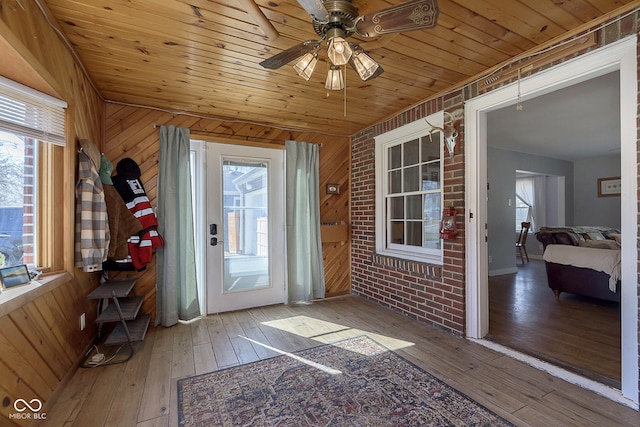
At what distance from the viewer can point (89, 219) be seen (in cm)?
219

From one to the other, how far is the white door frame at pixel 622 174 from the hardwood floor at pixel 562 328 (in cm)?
27

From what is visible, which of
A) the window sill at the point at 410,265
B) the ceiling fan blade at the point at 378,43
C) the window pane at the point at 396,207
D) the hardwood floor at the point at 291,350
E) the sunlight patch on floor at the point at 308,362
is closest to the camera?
the hardwood floor at the point at 291,350

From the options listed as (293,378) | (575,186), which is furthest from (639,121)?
(575,186)

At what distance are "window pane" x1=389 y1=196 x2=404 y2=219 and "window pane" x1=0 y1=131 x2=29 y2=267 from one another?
3.32m

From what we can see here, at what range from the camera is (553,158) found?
6.58 meters

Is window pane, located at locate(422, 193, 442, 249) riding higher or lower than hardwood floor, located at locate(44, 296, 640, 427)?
higher

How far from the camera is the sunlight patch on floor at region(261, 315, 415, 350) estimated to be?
8.55ft

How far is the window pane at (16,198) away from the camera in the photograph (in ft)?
5.49

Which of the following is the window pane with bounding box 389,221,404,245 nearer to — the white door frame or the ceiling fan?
the white door frame

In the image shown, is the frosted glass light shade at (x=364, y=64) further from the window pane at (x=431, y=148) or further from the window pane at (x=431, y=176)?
the window pane at (x=431, y=176)

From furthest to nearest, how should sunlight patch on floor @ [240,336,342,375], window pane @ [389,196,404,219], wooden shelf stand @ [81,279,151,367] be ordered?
window pane @ [389,196,404,219] < wooden shelf stand @ [81,279,151,367] < sunlight patch on floor @ [240,336,342,375]

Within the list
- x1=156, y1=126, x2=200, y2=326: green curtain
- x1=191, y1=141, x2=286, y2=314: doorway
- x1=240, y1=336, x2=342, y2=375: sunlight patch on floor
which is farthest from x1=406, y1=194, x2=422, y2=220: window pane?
x1=156, y1=126, x2=200, y2=326: green curtain

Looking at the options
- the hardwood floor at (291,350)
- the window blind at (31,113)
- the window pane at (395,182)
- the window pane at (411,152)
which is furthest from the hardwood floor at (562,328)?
the window blind at (31,113)

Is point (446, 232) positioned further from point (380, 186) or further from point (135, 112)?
point (135, 112)
